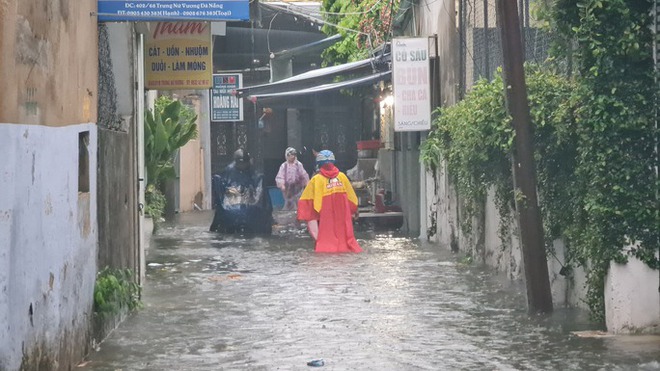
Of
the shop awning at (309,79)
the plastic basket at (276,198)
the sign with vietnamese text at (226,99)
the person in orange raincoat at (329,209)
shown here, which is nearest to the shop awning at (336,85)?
the shop awning at (309,79)

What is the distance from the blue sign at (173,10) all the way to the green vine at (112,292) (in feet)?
7.27

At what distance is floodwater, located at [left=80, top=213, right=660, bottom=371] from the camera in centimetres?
995

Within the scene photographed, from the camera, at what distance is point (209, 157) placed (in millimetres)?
33500

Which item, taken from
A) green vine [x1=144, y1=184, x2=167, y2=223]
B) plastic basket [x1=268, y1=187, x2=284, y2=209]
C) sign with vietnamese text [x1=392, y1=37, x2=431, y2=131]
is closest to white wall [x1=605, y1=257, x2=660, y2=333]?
sign with vietnamese text [x1=392, y1=37, x2=431, y2=131]

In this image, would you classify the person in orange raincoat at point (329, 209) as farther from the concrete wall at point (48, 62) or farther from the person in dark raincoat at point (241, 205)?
the concrete wall at point (48, 62)

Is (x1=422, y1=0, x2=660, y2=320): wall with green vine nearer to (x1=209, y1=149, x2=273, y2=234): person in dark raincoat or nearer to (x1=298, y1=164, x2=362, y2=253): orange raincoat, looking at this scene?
(x1=298, y1=164, x2=362, y2=253): orange raincoat

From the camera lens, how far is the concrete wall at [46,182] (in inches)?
282

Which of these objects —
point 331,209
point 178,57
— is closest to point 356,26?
point 331,209

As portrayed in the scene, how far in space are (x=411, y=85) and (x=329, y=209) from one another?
2.51 metres

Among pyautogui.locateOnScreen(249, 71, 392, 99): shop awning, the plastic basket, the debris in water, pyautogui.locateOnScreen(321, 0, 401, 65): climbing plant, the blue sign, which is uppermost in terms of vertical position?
pyautogui.locateOnScreen(321, 0, 401, 65): climbing plant

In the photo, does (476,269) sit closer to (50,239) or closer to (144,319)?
(144,319)

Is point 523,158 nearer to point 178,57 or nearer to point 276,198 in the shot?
point 178,57

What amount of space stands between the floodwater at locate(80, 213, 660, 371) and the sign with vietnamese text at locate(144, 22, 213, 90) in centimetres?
248

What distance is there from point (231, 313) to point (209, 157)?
20.9m
